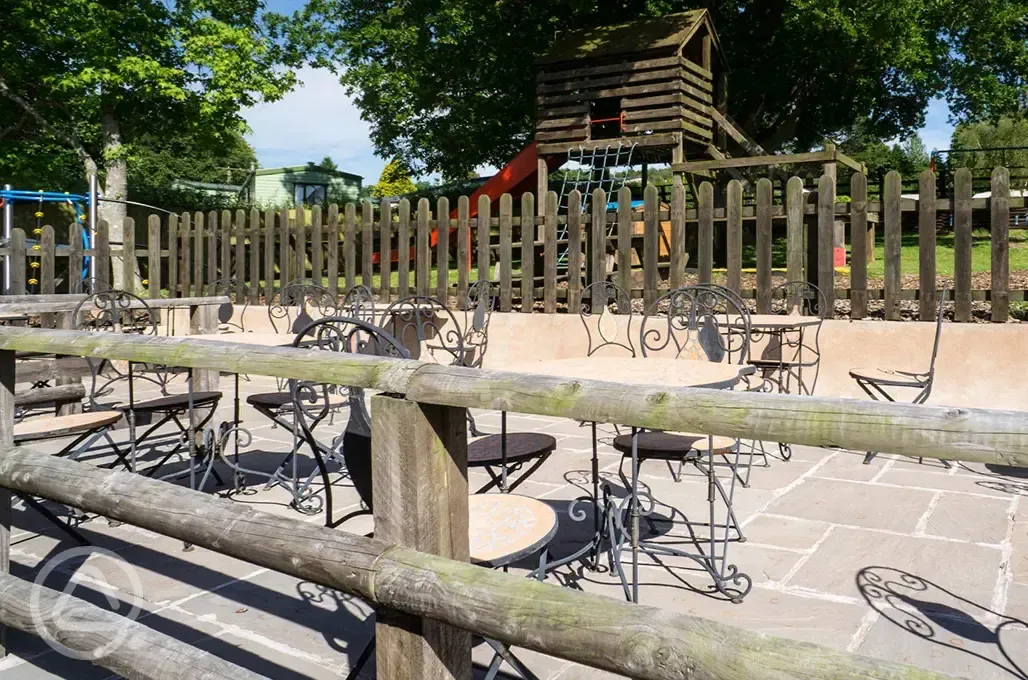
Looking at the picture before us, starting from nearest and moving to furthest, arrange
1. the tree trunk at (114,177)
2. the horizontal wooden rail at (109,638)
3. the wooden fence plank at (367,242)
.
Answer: the horizontal wooden rail at (109,638)
the wooden fence plank at (367,242)
the tree trunk at (114,177)

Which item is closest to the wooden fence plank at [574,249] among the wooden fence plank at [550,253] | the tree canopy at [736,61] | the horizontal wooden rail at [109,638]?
the wooden fence plank at [550,253]

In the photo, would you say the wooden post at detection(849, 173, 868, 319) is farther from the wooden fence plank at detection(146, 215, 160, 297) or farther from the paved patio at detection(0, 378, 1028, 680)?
the wooden fence plank at detection(146, 215, 160, 297)

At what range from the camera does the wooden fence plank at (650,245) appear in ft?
26.7

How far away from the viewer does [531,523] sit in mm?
2500

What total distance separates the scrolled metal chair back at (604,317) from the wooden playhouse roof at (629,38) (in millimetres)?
8765

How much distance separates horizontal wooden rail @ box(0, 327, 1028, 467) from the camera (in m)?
1.30

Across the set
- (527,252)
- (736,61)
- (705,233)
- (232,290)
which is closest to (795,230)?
(705,233)

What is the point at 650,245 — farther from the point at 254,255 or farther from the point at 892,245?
the point at 254,255

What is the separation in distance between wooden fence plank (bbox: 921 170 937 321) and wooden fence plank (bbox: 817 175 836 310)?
671 millimetres

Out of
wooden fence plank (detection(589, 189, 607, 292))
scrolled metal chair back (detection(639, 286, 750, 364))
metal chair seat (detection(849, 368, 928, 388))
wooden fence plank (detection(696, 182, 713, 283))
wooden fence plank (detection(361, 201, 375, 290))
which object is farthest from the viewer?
wooden fence plank (detection(361, 201, 375, 290))

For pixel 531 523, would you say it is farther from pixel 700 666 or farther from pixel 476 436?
pixel 476 436

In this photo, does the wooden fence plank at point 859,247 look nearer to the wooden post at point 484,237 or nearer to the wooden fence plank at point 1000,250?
the wooden fence plank at point 1000,250

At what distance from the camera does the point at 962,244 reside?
672cm

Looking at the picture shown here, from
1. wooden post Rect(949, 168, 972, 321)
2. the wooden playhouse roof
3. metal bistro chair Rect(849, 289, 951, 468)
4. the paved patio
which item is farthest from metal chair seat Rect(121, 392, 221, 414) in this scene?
the wooden playhouse roof
